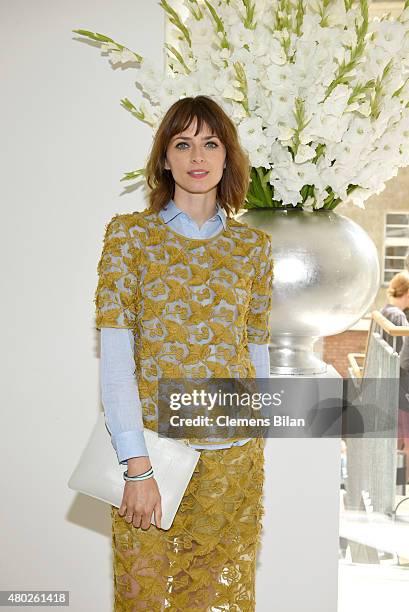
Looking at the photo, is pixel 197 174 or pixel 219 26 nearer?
pixel 197 174

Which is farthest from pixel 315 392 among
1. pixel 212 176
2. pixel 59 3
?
pixel 59 3

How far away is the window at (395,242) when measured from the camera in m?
9.49

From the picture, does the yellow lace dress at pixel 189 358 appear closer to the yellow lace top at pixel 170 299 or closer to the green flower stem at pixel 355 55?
the yellow lace top at pixel 170 299

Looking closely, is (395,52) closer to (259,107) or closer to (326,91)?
(326,91)

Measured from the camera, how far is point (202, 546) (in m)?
1.56

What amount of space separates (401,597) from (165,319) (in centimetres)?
157

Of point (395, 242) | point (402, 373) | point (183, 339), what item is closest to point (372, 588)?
point (402, 373)

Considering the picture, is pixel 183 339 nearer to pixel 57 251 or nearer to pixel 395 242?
pixel 57 251

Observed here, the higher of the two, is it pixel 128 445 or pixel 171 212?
pixel 171 212

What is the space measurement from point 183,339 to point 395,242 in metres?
8.43

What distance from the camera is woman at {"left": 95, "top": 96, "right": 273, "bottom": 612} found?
4.81ft

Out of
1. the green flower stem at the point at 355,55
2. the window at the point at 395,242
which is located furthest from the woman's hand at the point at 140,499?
the window at the point at 395,242

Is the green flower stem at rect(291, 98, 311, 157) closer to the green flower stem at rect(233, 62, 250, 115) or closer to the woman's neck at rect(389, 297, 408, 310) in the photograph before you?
the green flower stem at rect(233, 62, 250, 115)

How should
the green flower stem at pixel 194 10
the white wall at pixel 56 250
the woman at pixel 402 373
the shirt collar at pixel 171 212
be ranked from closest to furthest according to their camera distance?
the shirt collar at pixel 171 212 < the green flower stem at pixel 194 10 < the white wall at pixel 56 250 < the woman at pixel 402 373
